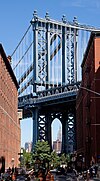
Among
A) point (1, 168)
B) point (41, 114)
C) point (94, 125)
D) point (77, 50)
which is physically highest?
point (77, 50)

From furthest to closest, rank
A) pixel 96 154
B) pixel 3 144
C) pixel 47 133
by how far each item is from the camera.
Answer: pixel 47 133 < pixel 3 144 < pixel 96 154

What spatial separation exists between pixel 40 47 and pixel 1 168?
251ft

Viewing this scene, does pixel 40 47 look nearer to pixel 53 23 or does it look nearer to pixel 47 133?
pixel 53 23

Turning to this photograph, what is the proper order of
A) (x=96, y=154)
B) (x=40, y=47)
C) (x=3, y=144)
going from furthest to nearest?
1. (x=40, y=47)
2. (x=3, y=144)
3. (x=96, y=154)

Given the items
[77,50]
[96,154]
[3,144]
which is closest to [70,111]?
[77,50]

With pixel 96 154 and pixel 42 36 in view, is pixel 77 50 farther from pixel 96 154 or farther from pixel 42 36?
pixel 96 154

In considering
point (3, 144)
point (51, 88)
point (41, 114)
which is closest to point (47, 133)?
point (41, 114)

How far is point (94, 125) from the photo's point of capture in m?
80.8

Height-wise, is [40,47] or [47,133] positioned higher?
[40,47]

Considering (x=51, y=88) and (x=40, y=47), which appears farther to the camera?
(x=40, y=47)

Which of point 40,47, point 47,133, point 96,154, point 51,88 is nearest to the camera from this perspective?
point 96,154

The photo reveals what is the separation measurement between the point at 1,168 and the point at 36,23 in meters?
77.4

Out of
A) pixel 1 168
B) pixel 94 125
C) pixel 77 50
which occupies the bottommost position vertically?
pixel 1 168

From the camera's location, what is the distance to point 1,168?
82812 mm
